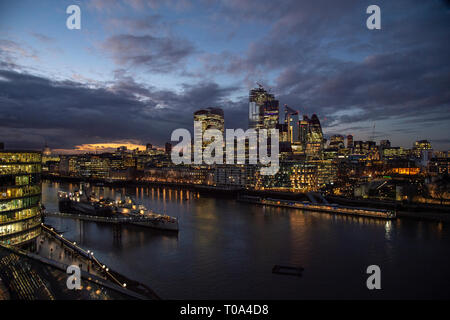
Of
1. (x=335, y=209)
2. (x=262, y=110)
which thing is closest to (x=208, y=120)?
(x=262, y=110)

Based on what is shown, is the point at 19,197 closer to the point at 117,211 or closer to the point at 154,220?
the point at 154,220

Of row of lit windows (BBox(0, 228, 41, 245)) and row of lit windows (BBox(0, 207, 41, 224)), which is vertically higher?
row of lit windows (BBox(0, 207, 41, 224))

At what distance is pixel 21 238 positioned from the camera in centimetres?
1165

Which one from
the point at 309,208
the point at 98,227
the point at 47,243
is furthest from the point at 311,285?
the point at 309,208

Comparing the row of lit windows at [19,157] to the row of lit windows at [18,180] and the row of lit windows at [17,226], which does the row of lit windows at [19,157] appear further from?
the row of lit windows at [17,226]

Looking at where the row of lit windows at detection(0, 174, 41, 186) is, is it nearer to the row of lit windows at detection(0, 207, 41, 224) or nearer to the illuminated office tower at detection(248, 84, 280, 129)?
the row of lit windows at detection(0, 207, 41, 224)

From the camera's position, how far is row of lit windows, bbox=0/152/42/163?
37.4 ft

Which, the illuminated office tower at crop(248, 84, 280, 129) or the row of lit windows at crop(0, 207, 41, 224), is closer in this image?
the row of lit windows at crop(0, 207, 41, 224)

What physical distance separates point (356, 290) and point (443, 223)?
1322cm

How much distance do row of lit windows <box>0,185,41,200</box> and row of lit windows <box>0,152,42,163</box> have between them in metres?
1.03

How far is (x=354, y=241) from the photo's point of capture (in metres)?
14.6

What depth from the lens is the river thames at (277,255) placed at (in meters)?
9.39

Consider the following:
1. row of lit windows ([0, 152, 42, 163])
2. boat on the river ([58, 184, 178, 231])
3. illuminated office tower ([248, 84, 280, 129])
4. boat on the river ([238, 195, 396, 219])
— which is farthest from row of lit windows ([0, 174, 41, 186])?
illuminated office tower ([248, 84, 280, 129])

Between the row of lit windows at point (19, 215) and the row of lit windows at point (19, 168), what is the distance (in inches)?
59.3
